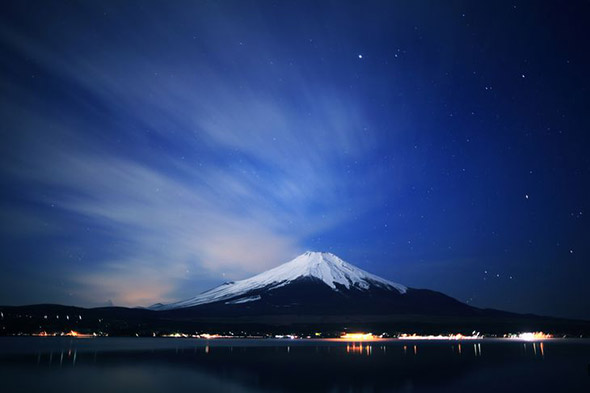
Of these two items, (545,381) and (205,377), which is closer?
(545,381)

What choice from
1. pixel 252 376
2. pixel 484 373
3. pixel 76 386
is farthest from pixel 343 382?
pixel 76 386

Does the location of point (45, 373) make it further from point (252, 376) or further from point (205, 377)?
point (252, 376)

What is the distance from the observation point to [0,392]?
34.3 m

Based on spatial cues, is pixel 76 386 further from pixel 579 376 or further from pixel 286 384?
pixel 579 376

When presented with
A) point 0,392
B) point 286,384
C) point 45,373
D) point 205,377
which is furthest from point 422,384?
point 45,373

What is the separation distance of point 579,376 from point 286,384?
30.5 meters

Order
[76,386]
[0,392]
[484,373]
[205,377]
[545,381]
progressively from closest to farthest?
[0,392], [76,386], [545,381], [205,377], [484,373]

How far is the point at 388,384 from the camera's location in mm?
40469

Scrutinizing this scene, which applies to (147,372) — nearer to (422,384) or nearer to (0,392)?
(0,392)

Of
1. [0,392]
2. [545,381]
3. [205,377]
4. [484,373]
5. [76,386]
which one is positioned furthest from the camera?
[484,373]

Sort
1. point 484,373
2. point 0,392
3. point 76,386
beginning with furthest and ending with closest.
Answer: point 484,373
point 76,386
point 0,392

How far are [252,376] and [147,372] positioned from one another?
516 inches

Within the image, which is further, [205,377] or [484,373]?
[484,373]

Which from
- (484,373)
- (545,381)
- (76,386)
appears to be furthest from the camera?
(484,373)
